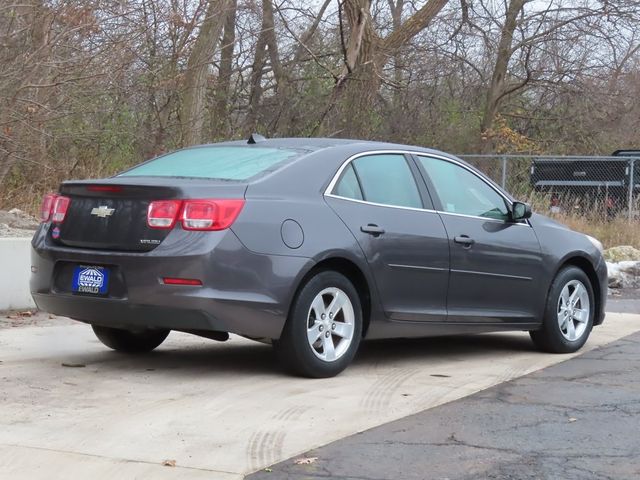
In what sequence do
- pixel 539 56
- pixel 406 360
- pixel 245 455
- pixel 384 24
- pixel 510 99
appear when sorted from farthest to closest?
pixel 510 99, pixel 539 56, pixel 384 24, pixel 406 360, pixel 245 455

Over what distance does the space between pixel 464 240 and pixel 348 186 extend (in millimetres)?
1030

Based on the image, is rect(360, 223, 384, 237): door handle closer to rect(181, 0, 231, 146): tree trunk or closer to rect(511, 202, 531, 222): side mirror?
rect(511, 202, 531, 222): side mirror

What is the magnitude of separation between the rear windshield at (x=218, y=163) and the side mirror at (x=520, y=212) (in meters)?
1.89

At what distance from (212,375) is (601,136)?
24.2 meters

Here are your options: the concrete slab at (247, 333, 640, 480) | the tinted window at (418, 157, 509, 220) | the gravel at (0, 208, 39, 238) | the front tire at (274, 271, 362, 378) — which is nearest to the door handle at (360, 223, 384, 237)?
the front tire at (274, 271, 362, 378)

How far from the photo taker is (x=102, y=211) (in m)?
6.60

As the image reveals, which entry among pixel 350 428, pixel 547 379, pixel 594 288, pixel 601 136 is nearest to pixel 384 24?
pixel 601 136

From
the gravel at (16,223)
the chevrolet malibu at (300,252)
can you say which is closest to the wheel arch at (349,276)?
the chevrolet malibu at (300,252)

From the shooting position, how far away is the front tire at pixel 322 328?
21.3 ft

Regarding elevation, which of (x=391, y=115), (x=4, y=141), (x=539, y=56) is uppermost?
(x=539, y=56)

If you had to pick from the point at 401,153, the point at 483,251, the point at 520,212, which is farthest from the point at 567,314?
the point at 401,153

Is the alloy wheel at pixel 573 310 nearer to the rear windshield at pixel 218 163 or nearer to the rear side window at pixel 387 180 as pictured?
the rear side window at pixel 387 180

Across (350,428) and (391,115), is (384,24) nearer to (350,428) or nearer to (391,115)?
(391,115)

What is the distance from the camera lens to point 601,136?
A: 1152 inches
